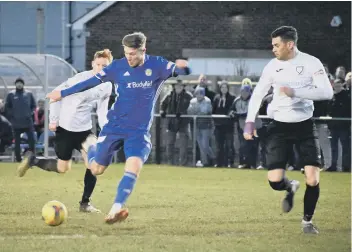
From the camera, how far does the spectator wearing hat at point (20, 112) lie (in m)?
23.8

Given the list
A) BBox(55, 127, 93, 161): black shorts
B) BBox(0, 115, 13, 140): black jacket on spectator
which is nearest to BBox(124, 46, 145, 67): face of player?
BBox(55, 127, 93, 161): black shorts

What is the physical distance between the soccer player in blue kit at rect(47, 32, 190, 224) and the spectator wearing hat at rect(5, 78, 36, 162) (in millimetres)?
12494

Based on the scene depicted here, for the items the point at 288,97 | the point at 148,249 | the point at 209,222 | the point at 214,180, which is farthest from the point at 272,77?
the point at 214,180

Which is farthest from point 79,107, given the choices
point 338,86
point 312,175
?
point 338,86

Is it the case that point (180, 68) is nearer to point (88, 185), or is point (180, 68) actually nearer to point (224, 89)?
point (88, 185)

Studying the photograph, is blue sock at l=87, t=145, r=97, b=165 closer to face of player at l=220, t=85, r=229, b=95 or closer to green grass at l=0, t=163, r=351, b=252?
green grass at l=0, t=163, r=351, b=252

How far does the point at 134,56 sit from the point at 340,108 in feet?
37.7

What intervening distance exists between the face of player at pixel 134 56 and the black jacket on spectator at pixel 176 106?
12492mm

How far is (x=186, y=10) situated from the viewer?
3597cm

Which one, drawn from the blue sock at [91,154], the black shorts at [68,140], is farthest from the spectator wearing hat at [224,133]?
the blue sock at [91,154]

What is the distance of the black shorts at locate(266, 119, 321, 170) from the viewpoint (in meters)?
11.3

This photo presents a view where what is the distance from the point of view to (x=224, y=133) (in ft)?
76.1

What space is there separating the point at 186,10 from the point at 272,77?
24854 mm

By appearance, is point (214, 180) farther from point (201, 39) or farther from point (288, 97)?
point (201, 39)
